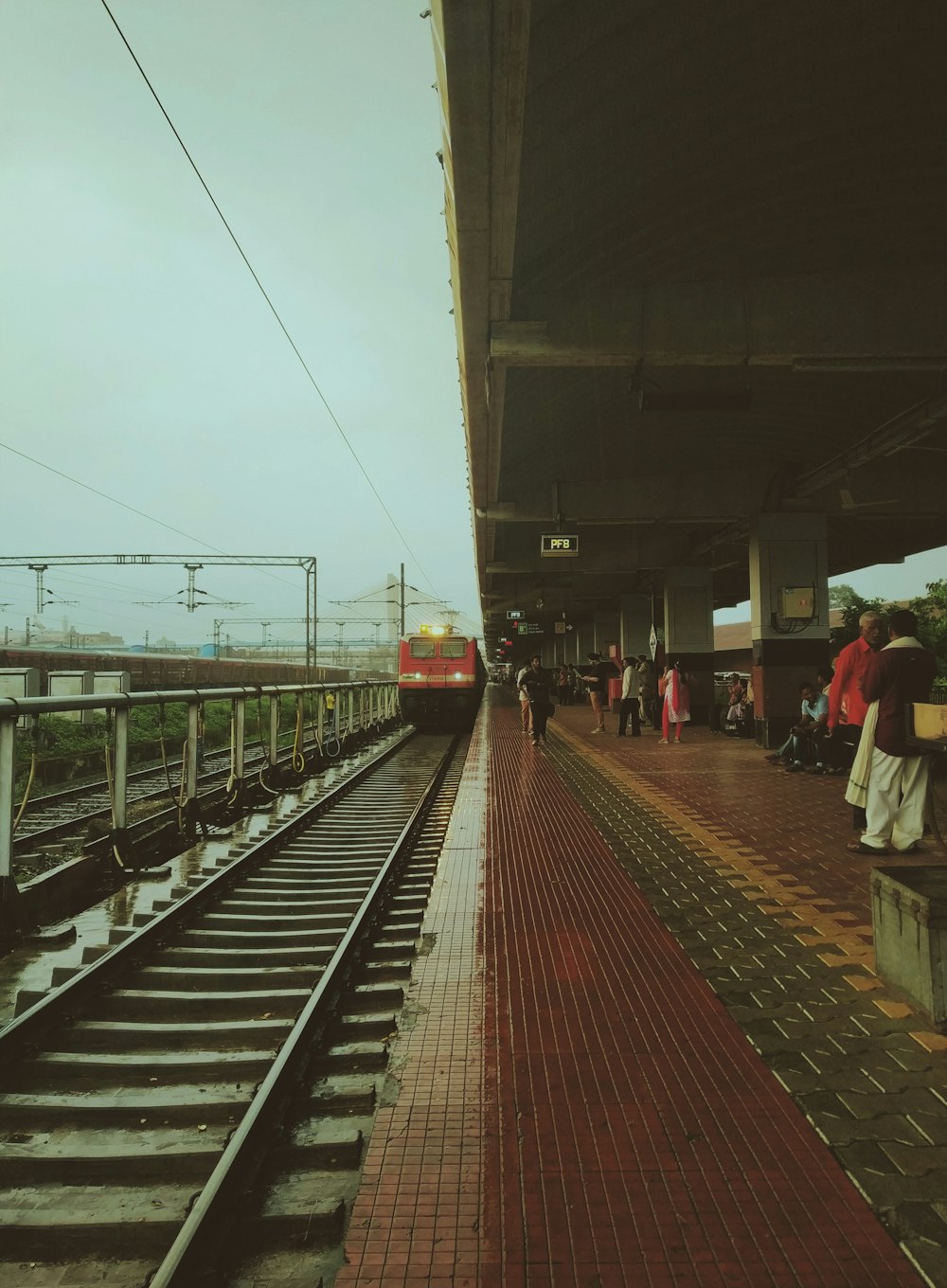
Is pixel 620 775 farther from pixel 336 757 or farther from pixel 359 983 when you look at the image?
pixel 359 983

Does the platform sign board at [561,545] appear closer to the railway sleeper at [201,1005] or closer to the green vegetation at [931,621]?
the railway sleeper at [201,1005]

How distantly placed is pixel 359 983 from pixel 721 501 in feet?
43.5

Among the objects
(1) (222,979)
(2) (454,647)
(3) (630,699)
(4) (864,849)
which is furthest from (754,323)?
(2) (454,647)

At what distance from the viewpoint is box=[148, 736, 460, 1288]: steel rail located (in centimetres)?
212

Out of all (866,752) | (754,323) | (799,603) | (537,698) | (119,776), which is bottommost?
(119,776)

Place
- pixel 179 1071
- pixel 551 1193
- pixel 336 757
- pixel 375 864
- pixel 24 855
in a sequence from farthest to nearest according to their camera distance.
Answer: pixel 336 757 < pixel 24 855 < pixel 375 864 < pixel 179 1071 < pixel 551 1193

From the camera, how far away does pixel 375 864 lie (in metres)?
7.05

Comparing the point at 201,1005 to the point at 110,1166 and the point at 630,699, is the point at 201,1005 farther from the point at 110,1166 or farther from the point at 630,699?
the point at 630,699

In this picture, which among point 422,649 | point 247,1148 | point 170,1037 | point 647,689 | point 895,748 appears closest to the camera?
point 247,1148

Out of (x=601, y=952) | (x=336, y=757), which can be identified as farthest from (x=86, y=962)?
(x=336, y=757)

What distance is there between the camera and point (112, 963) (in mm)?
4277

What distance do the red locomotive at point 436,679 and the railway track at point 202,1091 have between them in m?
16.6

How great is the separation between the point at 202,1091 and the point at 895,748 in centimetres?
463

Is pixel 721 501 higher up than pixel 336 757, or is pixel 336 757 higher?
pixel 721 501
